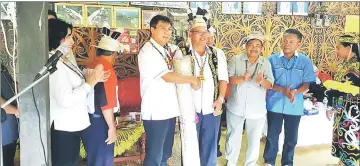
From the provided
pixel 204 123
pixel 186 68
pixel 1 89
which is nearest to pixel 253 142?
pixel 204 123

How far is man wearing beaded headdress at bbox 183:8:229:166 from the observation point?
245 cm

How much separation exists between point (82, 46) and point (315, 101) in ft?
5.37

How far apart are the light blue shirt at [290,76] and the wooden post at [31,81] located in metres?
1.49

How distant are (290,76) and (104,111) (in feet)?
4.22

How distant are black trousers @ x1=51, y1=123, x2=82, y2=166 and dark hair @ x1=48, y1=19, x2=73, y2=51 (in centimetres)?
50

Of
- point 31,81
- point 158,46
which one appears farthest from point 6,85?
point 158,46

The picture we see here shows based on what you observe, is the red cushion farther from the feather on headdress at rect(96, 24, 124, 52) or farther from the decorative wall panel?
the feather on headdress at rect(96, 24, 124, 52)

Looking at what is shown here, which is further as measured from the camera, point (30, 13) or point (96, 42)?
point (96, 42)

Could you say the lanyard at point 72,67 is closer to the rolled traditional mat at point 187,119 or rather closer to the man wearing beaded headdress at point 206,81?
the rolled traditional mat at point 187,119

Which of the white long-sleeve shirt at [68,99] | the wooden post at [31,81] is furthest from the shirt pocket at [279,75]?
the wooden post at [31,81]

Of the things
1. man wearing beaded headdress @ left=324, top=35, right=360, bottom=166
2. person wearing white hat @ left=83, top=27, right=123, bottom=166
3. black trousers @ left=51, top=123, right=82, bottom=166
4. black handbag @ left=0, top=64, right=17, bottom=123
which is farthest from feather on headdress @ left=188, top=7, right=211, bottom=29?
black handbag @ left=0, top=64, right=17, bottom=123

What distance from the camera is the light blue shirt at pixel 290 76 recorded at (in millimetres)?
2557

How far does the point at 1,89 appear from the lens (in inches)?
83.6

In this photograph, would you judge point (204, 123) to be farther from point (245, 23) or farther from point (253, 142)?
point (245, 23)
